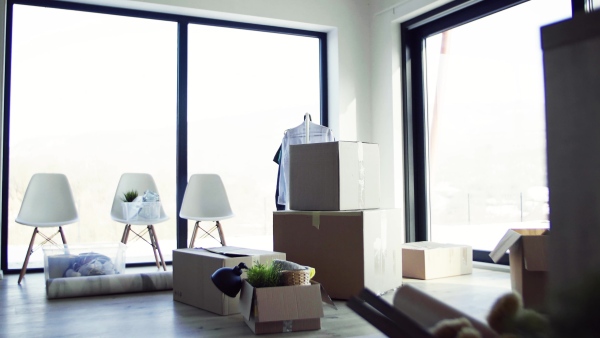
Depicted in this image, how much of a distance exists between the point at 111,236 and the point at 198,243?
0.72 meters

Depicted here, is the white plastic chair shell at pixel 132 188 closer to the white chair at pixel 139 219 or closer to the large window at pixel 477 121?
the white chair at pixel 139 219

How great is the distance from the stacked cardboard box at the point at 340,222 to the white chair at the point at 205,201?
1.22 metres

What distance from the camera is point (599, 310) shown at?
32 cm

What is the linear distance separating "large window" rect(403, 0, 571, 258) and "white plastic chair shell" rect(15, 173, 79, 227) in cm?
280

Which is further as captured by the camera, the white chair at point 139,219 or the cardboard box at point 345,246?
the white chair at point 139,219

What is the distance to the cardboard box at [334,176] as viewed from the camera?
2.97 meters

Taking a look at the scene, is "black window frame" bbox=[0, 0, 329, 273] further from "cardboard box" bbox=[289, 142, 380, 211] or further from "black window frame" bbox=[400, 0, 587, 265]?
"cardboard box" bbox=[289, 142, 380, 211]

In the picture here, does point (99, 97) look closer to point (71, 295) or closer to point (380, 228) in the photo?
point (71, 295)

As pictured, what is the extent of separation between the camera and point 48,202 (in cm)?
391

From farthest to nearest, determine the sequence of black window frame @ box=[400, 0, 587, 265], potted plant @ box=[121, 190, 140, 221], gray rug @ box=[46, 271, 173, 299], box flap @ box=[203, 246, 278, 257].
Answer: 1. black window frame @ box=[400, 0, 587, 265]
2. potted plant @ box=[121, 190, 140, 221]
3. gray rug @ box=[46, 271, 173, 299]
4. box flap @ box=[203, 246, 278, 257]

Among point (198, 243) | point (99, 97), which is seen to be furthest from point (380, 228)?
point (99, 97)

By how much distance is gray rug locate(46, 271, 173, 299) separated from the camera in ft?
9.73

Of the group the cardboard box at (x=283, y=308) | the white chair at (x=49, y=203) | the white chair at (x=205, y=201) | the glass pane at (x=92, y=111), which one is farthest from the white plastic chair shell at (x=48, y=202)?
the cardboard box at (x=283, y=308)

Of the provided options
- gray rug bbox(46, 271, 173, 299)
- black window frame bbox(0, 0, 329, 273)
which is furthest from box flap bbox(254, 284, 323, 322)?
black window frame bbox(0, 0, 329, 273)
